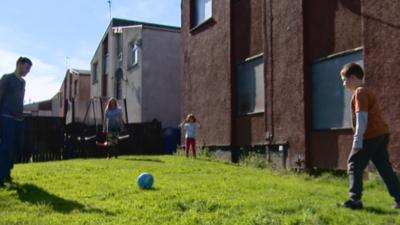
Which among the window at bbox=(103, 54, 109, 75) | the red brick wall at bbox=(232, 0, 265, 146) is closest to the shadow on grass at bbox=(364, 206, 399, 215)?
the red brick wall at bbox=(232, 0, 265, 146)

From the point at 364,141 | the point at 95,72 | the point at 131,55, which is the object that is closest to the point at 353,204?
the point at 364,141

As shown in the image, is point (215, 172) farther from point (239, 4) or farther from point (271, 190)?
point (239, 4)

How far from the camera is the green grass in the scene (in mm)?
6379

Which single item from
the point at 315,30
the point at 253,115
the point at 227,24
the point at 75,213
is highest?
the point at 227,24

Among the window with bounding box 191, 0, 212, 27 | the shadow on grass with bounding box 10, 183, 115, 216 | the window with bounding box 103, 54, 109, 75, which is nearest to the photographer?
the shadow on grass with bounding box 10, 183, 115, 216

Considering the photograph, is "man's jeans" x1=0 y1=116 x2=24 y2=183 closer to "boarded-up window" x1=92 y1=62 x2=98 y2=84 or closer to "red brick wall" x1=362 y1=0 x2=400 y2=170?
"red brick wall" x1=362 y1=0 x2=400 y2=170

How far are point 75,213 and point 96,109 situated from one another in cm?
2120

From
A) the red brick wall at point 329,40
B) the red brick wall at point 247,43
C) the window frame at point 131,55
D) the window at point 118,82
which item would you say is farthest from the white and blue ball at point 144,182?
the window at point 118,82

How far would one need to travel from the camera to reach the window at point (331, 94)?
12.3 metres

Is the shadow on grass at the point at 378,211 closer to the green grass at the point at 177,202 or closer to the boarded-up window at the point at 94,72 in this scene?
the green grass at the point at 177,202

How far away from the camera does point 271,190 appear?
28.5 feet

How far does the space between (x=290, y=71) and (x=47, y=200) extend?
8.10 meters

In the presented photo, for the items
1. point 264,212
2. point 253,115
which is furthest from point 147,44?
point 264,212

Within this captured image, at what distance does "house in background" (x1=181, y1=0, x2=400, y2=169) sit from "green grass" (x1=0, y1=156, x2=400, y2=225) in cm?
231
